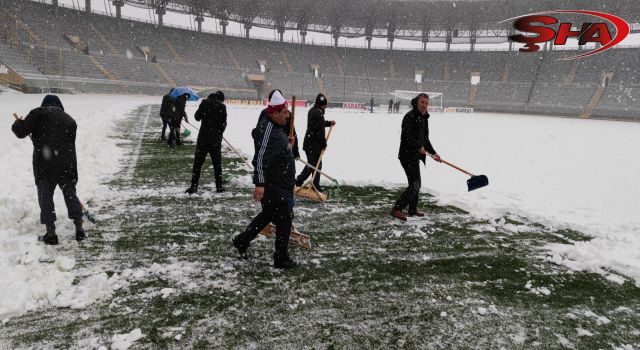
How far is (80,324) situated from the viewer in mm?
2873

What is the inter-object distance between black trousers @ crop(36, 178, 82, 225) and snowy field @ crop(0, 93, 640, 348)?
284mm

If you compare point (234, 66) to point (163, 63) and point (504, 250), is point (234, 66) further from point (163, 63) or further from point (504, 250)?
point (504, 250)

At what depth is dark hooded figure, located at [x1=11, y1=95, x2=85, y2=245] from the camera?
406 centimetres

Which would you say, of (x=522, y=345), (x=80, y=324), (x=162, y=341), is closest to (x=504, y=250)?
A: (x=522, y=345)

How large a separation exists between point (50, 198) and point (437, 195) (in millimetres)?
5663

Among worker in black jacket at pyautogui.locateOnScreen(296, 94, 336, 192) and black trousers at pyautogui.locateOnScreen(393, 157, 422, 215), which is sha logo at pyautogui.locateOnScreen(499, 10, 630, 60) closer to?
worker in black jacket at pyautogui.locateOnScreen(296, 94, 336, 192)

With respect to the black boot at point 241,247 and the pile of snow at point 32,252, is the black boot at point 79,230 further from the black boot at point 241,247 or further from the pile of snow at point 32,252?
the black boot at point 241,247

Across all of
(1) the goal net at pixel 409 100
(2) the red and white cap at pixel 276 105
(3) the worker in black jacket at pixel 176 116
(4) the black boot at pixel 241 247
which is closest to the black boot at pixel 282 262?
(4) the black boot at pixel 241 247

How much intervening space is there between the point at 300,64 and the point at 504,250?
177ft

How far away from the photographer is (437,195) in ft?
23.4

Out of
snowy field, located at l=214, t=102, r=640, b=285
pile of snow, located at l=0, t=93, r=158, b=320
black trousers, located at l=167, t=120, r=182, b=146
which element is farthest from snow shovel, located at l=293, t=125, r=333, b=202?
black trousers, located at l=167, t=120, r=182, b=146

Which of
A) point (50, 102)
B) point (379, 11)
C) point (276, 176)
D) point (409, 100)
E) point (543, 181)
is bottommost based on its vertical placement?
point (543, 181)

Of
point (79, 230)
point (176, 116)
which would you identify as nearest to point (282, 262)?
point (79, 230)

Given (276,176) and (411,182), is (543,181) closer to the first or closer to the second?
(411,182)
